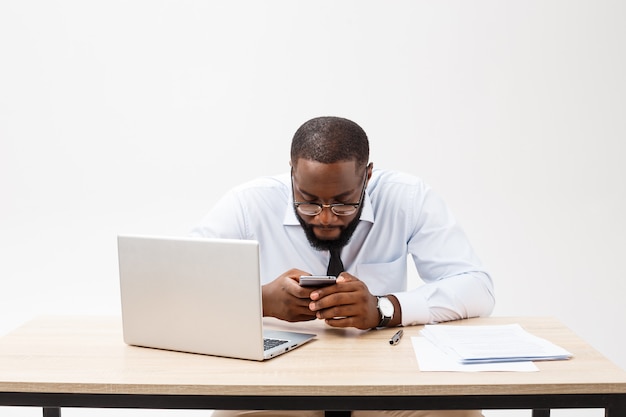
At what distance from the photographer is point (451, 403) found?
1.89 metres

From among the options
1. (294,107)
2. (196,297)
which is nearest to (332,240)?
(196,297)

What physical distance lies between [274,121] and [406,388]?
4.43m

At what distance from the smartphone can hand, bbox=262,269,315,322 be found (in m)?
0.02

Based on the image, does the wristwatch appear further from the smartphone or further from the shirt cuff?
the smartphone

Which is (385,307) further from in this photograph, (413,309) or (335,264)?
(335,264)

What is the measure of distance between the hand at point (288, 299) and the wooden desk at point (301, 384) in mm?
206

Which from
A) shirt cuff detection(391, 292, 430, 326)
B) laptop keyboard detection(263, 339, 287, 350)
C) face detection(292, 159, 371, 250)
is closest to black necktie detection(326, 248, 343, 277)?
face detection(292, 159, 371, 250)

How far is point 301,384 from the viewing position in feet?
6.19

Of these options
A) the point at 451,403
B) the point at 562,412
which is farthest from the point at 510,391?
the point at 562,412

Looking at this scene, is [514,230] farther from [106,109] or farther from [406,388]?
[406,388]

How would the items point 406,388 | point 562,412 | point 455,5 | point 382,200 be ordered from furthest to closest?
point 455,5 < point 562,412 < point 382,200 < point 406,388

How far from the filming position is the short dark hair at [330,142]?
8.23 feet

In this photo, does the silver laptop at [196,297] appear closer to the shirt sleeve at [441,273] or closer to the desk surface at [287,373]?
the desk surface at [287,373]

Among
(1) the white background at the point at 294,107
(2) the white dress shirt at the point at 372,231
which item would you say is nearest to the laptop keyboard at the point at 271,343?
(2) the white dress shirt at the point at 372,231
